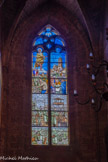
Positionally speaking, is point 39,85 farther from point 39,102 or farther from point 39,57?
point 39,57

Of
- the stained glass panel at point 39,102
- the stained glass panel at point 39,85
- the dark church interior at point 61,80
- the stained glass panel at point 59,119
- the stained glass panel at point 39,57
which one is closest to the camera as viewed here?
the dark church interior at point 61,80

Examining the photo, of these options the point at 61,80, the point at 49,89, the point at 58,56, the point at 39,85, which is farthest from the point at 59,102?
the point at 58,56

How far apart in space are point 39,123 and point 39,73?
5.74 ft

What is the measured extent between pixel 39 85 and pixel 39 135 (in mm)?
1706

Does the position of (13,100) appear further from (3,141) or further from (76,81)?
(76,81)

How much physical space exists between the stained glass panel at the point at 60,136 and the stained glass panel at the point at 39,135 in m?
0.26

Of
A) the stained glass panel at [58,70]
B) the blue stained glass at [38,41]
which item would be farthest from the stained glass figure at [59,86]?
the blue stained glass at [38,41]

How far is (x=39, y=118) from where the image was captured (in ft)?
40.0

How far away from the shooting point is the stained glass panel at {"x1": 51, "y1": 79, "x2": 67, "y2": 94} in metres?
12.5

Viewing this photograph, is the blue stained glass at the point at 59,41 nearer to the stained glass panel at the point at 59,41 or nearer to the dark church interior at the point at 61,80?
the stained glass panel at the point at 59,41

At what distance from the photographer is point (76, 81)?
40.4 feet

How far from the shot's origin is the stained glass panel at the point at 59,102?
12.3 metres

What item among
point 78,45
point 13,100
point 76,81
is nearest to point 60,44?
point 78,45

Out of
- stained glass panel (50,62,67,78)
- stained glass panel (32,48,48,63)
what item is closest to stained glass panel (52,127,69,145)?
stained glass panel (50,62,67,78)
